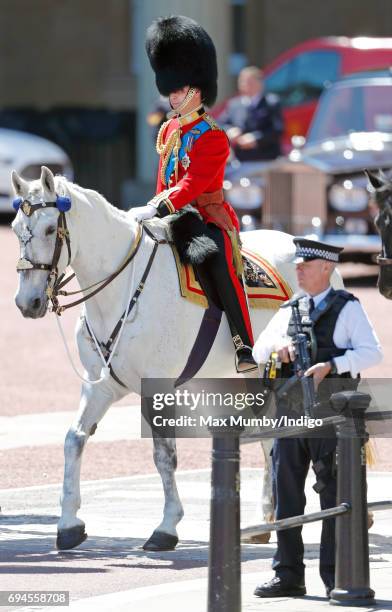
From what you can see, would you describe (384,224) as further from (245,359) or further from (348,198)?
(348,198)

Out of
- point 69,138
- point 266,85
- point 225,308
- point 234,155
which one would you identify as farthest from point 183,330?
point 69,138

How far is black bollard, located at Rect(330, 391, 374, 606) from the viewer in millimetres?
7891

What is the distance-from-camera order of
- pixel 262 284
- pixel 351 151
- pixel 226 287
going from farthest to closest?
pixel 351 151
pixel 262 284
pixel 226 287

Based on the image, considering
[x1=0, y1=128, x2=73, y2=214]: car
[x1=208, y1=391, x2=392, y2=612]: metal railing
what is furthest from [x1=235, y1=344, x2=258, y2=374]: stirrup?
[x1=0, y1=128, x2=73, y2=214]: car

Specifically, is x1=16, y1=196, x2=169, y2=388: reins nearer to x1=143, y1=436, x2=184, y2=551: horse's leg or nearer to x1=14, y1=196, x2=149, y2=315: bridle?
x1=14, y1=196, x2=149, y2=315: bridle

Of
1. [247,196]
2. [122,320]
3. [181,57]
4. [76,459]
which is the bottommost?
[76,459]

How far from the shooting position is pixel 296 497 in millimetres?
8273

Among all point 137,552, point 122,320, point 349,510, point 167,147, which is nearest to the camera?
point 349,510

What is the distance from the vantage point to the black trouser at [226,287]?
10172 mm

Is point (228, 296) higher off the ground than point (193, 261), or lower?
lower

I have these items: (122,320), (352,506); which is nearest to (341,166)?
(122,320)

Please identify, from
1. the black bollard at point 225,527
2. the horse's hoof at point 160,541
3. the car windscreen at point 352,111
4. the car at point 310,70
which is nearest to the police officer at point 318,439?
the black bollard at point 225,527

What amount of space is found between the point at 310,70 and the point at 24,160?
14.2 feet

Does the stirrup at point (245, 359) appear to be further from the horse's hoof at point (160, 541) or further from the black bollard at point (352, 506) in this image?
the black bollard at point (352, 506)
